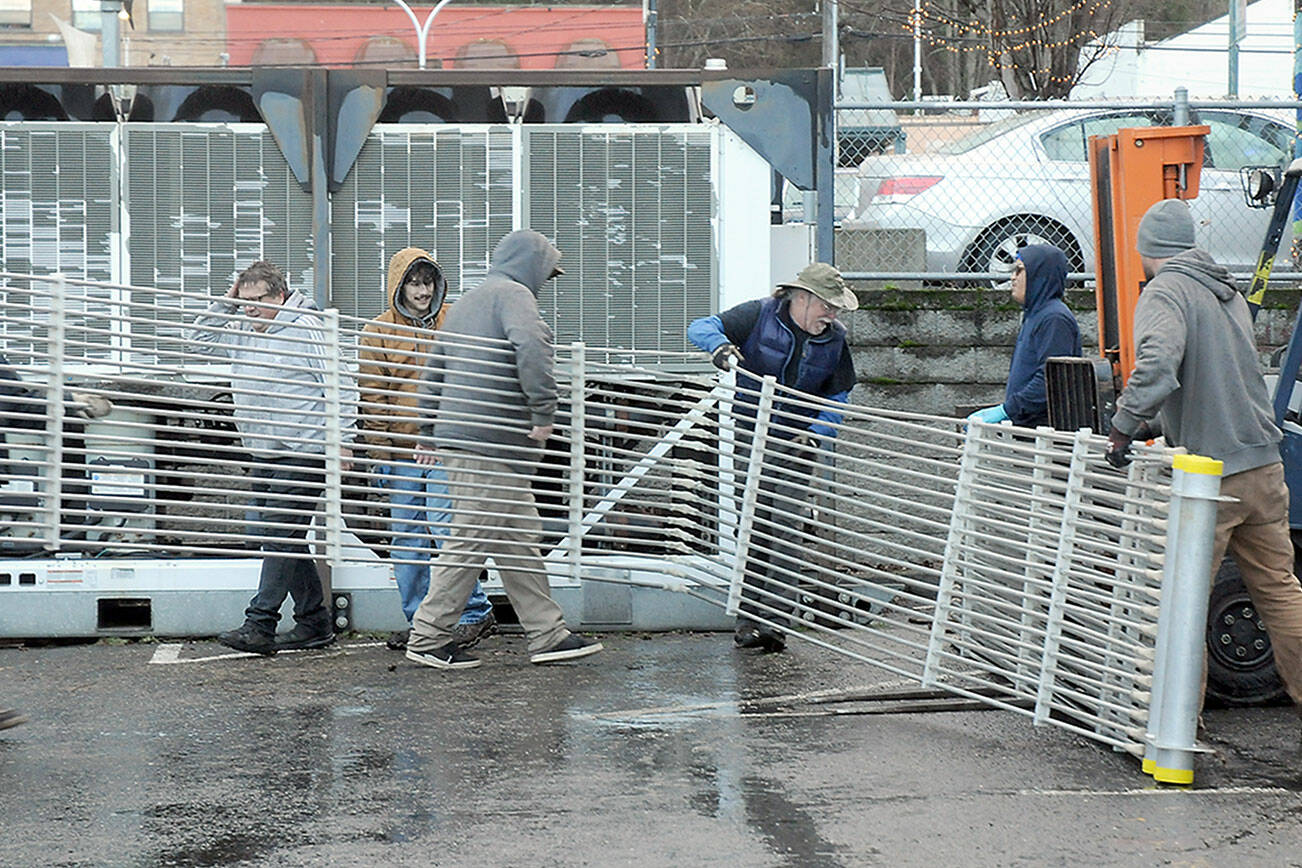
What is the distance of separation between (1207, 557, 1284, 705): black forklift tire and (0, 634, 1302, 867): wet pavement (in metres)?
0.10

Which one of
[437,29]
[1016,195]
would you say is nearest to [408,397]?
[1016,195]

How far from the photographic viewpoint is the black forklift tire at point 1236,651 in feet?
21.5

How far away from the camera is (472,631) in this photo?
7.77 metres

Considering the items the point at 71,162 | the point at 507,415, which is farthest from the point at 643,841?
the point at 71,162

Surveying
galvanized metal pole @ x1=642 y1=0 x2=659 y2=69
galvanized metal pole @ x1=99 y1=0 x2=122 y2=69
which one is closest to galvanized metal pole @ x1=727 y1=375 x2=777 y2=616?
galvanized metal pole @ x1=642 y1=0 x2=659 y2=69

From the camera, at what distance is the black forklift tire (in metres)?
6.57

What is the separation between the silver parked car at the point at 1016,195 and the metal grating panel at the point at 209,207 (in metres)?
3.85

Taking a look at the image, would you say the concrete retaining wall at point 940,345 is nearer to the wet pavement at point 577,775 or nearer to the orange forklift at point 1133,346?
the orange forklift at point 1133,346

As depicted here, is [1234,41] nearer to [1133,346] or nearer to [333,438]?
[1133,346]

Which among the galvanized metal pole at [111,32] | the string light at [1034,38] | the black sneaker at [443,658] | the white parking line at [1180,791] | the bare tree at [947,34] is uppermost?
the bare tree at [947,34]

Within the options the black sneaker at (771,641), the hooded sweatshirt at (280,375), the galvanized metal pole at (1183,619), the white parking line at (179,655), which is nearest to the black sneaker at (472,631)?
the white parking line at (179,655)

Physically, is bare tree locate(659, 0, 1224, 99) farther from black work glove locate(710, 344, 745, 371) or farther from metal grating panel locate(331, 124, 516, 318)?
black work glove locate(710, 344, 745, 371)

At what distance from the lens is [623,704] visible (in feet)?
21.7

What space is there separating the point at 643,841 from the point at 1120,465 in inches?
80.3
